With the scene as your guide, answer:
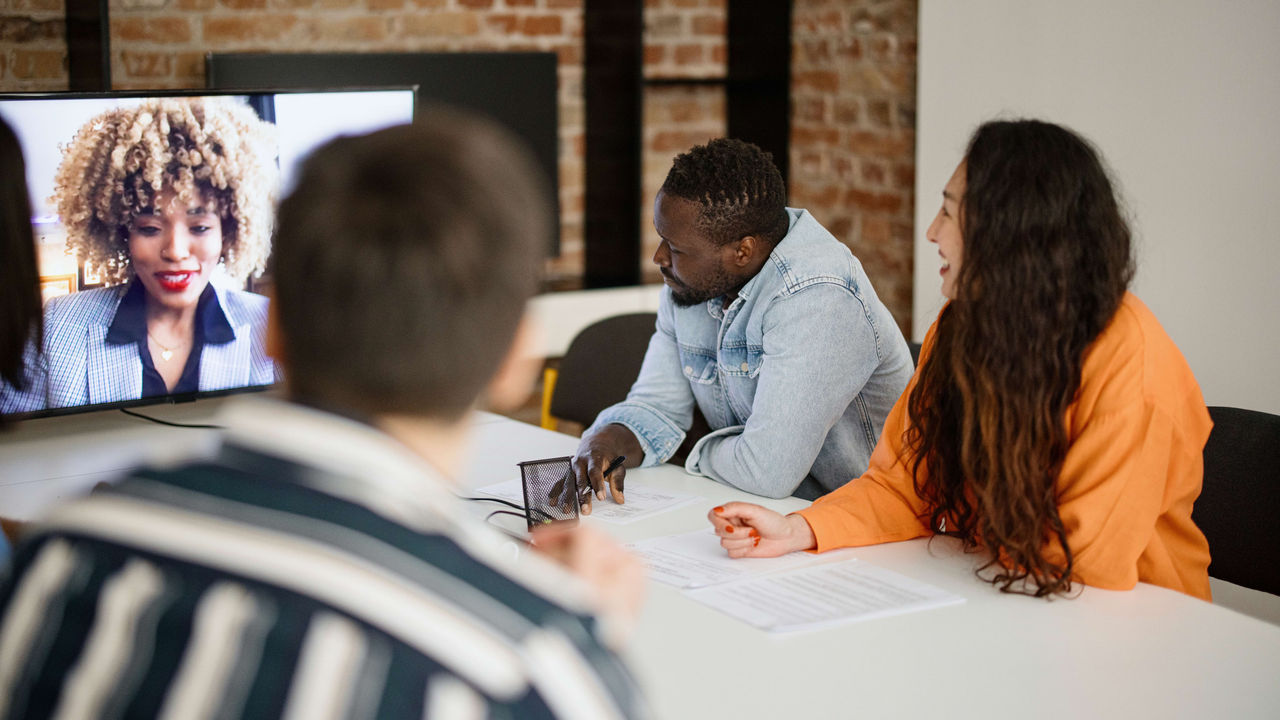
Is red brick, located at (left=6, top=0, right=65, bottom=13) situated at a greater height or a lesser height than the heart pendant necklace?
greater

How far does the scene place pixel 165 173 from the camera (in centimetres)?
217

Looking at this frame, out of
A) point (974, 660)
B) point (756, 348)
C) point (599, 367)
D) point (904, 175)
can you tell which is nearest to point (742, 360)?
point (756, 348)

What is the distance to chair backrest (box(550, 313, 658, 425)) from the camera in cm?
271

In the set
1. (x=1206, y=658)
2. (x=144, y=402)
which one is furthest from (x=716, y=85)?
(x=1206, y=658)

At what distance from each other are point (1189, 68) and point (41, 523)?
286 centimetres

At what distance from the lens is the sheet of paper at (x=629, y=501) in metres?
1.77

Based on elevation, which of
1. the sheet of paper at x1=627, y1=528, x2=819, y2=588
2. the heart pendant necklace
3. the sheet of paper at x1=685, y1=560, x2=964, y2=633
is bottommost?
the sheet of paper at x1=627, y1=528, x2=819, y2=588

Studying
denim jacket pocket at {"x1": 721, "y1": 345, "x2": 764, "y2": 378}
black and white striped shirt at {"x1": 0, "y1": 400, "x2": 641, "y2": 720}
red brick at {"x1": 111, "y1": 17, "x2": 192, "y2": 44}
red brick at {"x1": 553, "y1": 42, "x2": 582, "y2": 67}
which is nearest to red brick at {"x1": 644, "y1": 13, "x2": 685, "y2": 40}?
red brick at {"x1": 553, "y1": 42, "x2": 582, "y2": 67}

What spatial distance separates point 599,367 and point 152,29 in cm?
180

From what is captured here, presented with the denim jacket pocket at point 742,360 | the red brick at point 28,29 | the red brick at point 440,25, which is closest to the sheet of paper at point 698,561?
the denim jacket pocket at point 742,360

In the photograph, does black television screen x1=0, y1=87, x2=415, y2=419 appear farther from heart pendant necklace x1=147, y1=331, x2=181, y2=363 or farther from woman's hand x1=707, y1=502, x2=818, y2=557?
woman's hand x1=707, y1=502, x2=818, y2=557

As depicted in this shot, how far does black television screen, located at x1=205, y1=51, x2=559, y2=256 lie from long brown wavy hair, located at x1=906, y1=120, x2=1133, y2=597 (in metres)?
2.24

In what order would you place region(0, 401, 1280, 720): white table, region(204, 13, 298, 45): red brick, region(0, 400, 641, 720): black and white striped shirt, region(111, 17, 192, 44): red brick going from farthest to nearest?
1. region(204, 13, 298, 45): red brick
2. region(111, 17, 192, 44): red brick
3. region(0, 401, 1280, 720): white table
4. region(0, 400, 641, 720): black and white striped shirt

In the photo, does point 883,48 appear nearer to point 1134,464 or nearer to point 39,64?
point 39,64
